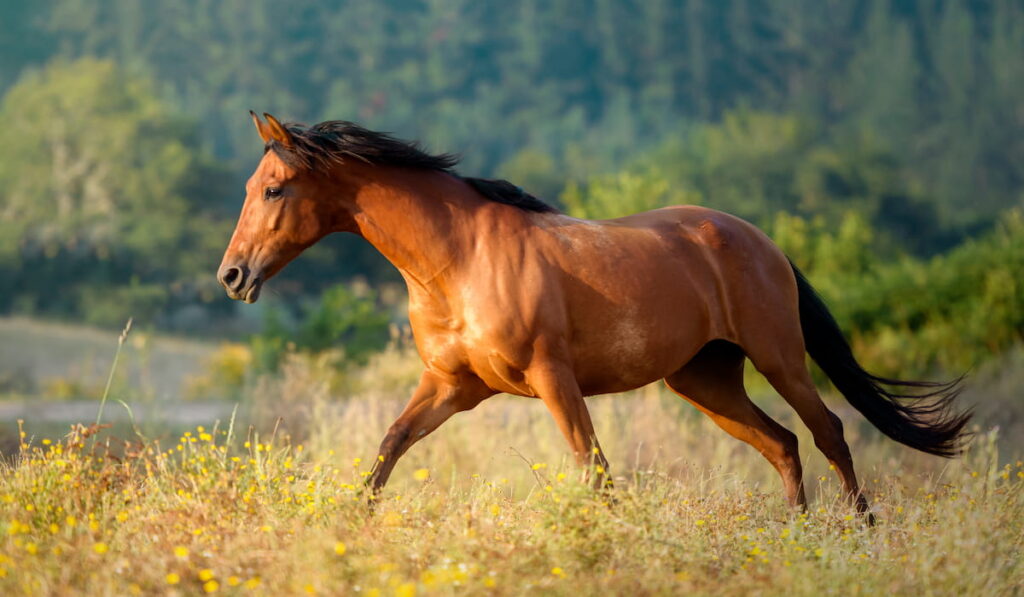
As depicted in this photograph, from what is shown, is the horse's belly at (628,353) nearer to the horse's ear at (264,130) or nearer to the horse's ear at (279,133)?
the horse's ear at (279,133)

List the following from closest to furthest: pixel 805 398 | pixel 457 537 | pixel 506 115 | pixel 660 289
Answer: pixel 457 537 → pixel 660 289 → pixel 805 398 → pixel 506 115

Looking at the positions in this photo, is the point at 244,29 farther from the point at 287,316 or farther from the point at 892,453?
the point at 892,453

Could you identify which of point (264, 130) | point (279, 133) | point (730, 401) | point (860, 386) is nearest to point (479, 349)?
point (279, 133)

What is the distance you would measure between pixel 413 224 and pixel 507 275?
53cm

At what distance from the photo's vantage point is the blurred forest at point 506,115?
144 feet

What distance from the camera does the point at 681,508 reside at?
239 inches

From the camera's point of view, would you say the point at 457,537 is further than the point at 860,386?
No

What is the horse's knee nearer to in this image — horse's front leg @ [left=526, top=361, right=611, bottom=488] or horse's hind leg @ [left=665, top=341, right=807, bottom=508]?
horse's front leg @ [left=526, top=361, right=611, bottom=488]

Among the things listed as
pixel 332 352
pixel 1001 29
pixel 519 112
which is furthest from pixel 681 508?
pixel 1001 29

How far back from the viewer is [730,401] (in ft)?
22.3

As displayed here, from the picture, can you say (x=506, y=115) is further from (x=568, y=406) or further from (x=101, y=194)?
(x=568, y=406)

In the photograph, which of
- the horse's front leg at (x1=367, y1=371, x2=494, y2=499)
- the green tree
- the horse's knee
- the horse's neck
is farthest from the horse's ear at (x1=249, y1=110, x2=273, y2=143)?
the green tree

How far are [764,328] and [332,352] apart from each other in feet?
33.7

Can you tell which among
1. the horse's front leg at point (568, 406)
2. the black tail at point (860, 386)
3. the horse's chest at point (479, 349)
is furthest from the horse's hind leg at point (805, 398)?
the horse's chest at point (479, 349)
